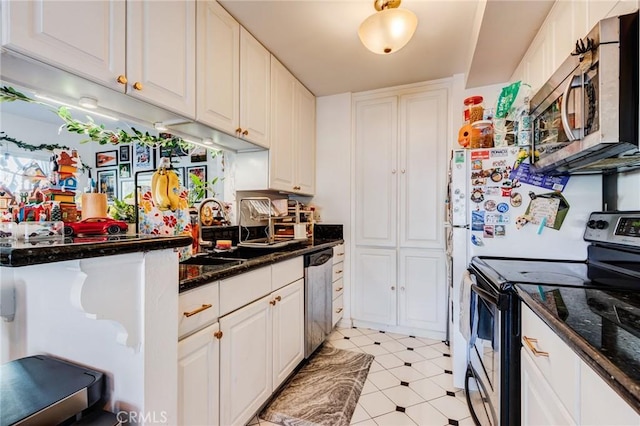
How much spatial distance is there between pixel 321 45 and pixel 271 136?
0.76 m

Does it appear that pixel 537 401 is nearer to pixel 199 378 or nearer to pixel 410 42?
pixel 199 378

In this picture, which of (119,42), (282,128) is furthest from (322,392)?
(119,42)

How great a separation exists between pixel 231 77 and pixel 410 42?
4.21 feet

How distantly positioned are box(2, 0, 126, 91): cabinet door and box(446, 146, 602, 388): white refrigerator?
1.80 metres

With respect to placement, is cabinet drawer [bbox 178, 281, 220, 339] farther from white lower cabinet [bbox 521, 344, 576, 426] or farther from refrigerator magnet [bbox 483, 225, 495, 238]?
refrigerator magnet [bbox 483, 225, 495, 238]

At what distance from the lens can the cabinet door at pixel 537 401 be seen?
738 mm

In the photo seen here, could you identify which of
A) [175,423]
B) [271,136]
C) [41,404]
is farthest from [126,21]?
[175,423]

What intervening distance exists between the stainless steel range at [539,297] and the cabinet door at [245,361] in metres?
Result: 1.08

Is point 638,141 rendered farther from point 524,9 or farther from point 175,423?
point 175,423

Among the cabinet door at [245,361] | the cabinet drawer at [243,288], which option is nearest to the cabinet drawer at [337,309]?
the cabinet door at [245,361]

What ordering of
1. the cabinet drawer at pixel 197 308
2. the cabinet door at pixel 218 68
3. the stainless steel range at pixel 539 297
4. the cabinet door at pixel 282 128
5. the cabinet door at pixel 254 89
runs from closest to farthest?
the stainless steel range at pixel 539 297 → the cabinet drawer at pixel 197 308 → the cabinet door at pixel 218 68 → the cabinet door at pixel 254 89 → the cabinet door at pixel 282 128

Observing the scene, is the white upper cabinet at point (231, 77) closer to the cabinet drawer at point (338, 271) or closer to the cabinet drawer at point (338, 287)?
the cabinet drawer at point (338, 271)

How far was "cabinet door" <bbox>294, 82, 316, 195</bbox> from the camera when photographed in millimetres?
2723

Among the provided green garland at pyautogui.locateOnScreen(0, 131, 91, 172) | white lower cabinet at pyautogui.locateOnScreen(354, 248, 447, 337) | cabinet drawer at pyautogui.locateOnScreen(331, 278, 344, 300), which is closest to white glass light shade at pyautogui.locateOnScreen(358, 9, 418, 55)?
green garland at pyautogui.locateOnScreen(0, 131, 91, 172)
